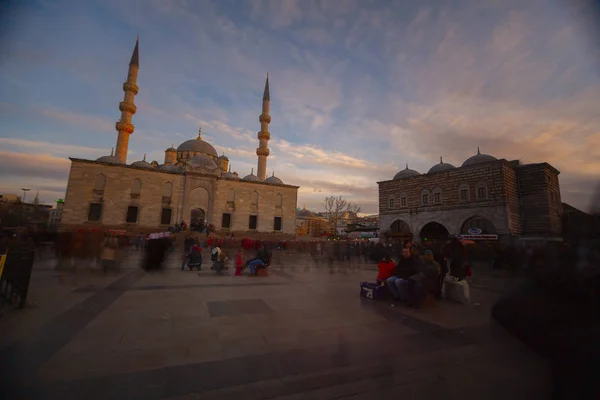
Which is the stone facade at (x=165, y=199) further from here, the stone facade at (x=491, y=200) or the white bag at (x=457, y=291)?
the white bag at (x=457, y=291)

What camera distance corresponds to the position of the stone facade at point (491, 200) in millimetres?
25781

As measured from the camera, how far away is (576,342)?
4.82ft

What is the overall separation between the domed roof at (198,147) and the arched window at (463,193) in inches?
1548

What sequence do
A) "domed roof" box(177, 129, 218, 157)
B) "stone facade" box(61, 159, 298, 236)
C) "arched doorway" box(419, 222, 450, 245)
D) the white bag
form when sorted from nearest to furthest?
the white bag, "arched doorway" box(419, 222, 450, 245), "stone facade" box(61, 159, 298, 236), "domed roof" box(177, 129, 218, 157)

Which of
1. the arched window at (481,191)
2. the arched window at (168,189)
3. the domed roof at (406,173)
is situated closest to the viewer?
the arched window at (481,191)

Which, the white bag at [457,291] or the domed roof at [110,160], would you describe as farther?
the domed roof at [110,160]

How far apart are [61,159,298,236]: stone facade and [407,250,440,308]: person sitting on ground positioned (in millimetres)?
33060

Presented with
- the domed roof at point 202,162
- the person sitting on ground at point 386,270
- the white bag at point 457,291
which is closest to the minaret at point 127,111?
the domed roof at point 202,162

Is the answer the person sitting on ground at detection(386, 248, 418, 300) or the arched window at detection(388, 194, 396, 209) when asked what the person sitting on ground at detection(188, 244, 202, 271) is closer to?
the person sitting on ground at detection(386, 248, 418, 300)

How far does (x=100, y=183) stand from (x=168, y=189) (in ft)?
24.8

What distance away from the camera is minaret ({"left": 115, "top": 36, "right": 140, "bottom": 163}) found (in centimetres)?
3481

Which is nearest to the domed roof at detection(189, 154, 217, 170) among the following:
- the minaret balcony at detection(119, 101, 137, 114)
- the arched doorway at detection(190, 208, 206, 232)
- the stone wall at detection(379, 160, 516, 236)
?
Answer: the arched doorway at detection(190, 208, 206, 232)

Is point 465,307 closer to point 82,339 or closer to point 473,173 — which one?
point 82,339

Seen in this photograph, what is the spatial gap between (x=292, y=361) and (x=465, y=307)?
498 centimetres
